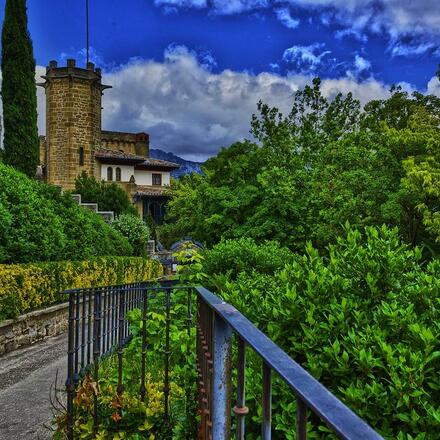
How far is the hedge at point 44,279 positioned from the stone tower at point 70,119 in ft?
83.5

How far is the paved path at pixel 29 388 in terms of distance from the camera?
178 inches

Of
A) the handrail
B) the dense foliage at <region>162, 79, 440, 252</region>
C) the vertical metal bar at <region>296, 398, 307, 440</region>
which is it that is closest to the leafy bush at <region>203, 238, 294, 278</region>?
the handrail

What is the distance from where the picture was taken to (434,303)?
2701 millimetres

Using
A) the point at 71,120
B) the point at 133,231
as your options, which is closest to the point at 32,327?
the point at 133,231

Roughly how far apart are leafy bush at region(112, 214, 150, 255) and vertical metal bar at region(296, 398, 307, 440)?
22.1 meters

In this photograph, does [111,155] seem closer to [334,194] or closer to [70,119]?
[70,119]

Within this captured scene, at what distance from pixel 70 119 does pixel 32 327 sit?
30908 mm

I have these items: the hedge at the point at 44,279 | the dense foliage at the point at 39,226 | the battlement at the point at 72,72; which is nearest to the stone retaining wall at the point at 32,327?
the hedge at the point at 44,279

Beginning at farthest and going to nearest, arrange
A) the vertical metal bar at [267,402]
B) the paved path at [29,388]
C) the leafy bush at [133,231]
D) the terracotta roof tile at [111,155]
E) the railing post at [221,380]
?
the terracotta roof tile at [111,155]
the leafy bush at [133,231]
the paved path at [29,388]
the railing post at [221,380]
the vertical metal bar at [267,402]

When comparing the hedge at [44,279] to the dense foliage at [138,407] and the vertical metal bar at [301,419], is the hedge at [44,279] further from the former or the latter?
the vertical metal bar at [301,419]

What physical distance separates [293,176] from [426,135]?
178 inches

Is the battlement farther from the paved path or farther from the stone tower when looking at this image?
the paved path

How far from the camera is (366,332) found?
2.46m

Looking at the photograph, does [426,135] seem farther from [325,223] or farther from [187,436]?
[187,436]
